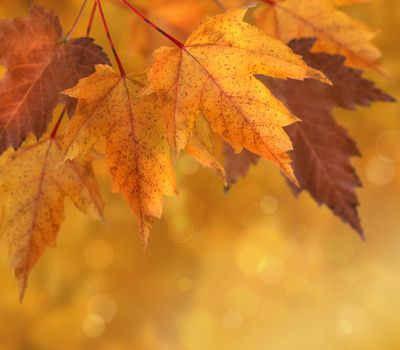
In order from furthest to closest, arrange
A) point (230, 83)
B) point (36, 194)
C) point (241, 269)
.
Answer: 1. point (241, 269)
2. point (36, 194)
3. point (230, 83)

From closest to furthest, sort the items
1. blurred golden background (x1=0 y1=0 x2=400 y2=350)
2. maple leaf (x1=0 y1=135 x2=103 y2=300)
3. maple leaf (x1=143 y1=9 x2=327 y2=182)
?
1. maple leaf (x1=143 y1=9 x2=327 y2=182)
2. maple leaf (x1=0 y1=135 x2=103 y2=300)
3. blurred golden background (x1=0 y1=0 x2=400 y2=350)

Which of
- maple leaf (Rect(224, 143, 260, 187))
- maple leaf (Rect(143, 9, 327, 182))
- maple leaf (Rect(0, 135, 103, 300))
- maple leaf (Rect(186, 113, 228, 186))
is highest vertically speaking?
maple leaf (Rect(143, 9, 327, 182))

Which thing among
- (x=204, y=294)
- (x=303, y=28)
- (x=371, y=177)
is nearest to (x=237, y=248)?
(x=204, y=294)

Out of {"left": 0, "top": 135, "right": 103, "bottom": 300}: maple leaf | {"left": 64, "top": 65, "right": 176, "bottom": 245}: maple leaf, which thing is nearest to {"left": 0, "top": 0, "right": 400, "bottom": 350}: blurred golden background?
{"left": 0, "top": 135, "right": 103, "bottom": 300}: maple leaf

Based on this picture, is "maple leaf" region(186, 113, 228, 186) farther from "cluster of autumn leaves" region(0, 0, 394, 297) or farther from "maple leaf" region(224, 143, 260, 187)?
"maple leaf" region(224, 143, 260, 187)

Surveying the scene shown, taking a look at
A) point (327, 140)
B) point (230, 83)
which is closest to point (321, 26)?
point (327, 140)

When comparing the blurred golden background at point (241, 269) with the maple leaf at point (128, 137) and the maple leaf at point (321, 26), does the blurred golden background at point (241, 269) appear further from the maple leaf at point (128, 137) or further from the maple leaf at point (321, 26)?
the maple leaf at point (128, 137)

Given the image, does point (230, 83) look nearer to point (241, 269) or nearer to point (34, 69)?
point (34, 69)
